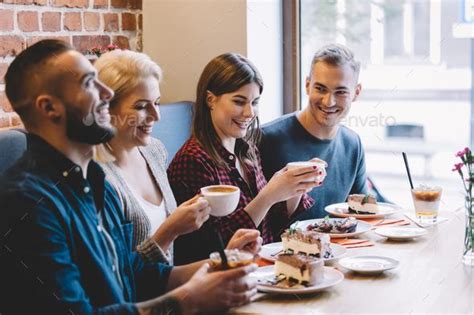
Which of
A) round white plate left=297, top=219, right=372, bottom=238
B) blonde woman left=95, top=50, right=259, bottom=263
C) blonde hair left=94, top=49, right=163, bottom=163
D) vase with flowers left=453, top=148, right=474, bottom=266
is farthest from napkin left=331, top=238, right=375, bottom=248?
blonde hair left=94, top=49, right=163, bottom=163

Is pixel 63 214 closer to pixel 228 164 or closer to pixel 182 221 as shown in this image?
pixel 182 221

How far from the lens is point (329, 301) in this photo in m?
1.57

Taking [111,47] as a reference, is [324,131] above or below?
below

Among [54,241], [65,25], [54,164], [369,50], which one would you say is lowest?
[54,241]

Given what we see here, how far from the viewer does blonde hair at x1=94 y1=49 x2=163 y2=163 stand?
68.9 inches

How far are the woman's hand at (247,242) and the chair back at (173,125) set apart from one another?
85 cm

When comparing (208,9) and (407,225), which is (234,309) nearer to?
(407,225)

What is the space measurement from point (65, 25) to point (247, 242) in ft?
4.10

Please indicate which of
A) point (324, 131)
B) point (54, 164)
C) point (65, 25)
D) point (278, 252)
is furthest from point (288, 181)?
point (65, 25)

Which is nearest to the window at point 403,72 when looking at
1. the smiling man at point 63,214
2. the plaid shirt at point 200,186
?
the plaid shirt at point 200,186

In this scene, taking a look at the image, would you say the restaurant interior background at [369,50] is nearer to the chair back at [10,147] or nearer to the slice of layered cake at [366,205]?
the slice of layered cake at [366,205]

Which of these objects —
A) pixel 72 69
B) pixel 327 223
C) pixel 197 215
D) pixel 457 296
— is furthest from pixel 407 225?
pixel 72 69

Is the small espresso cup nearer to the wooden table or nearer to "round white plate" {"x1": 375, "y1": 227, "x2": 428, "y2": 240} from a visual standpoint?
the wooden table

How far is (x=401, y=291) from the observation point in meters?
1.63
